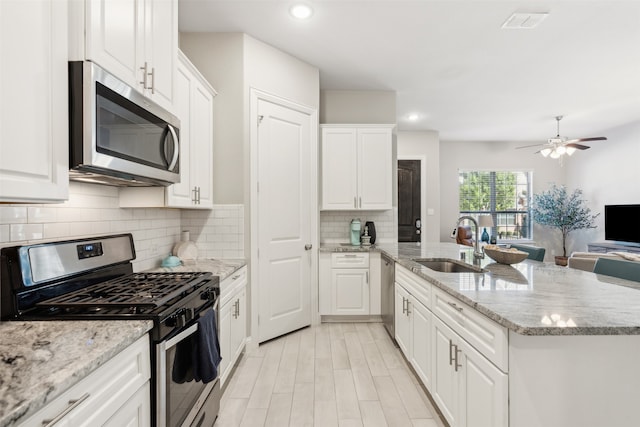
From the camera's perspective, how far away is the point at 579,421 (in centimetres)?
121

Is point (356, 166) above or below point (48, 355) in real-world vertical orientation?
above

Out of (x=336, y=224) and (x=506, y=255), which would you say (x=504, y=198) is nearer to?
(x=336, y=224)

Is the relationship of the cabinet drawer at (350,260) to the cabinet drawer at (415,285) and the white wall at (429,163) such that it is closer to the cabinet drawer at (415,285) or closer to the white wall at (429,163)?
the cabinet drawer at (415,285)

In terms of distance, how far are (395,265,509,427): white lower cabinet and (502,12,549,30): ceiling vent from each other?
2.34 metres

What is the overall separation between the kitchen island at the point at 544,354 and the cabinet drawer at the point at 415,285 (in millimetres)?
403

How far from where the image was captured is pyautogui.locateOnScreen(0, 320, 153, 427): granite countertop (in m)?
0.71

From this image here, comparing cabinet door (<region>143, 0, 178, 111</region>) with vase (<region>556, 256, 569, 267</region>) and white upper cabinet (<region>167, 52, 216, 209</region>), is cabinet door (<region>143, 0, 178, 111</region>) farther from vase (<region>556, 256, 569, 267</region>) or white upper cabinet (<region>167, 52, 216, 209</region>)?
vase (<region>556, 256, 569, 267</region>)

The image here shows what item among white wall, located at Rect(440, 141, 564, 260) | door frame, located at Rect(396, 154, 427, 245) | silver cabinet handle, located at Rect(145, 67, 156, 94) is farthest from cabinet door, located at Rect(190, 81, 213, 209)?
white wall, located at Rect(440, 141, 564, 260)

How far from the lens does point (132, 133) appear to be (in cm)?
150

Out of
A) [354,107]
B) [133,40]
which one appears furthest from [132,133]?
[354,107]

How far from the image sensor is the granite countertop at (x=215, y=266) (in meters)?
2.28

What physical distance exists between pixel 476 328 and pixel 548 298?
1.19 feet

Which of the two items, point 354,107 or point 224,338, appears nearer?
point 224,338

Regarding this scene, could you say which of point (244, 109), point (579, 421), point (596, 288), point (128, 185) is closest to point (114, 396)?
point (128, 185)
